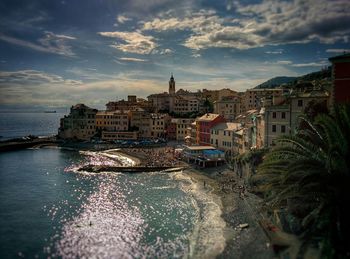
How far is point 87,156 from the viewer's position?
100688 millimetres

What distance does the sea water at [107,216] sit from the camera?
35188 millimetres

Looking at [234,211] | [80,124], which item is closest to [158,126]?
[80,124]

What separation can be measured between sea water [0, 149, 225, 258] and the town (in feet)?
52.0

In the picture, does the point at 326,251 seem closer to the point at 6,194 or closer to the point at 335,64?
the point at 335,64

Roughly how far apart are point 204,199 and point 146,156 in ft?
138

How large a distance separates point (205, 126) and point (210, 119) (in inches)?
103

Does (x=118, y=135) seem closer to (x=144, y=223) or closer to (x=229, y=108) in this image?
(x=229, y=108)

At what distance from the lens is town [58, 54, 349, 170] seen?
5262cm

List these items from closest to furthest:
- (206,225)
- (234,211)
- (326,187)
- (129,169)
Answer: (326,187) < (206,225) < (234,211) < (129,169)

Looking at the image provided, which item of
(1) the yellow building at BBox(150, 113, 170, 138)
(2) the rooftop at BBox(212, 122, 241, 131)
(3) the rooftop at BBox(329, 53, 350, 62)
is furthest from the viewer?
(1) the yellow building at BBox(150, 113, 170, 138)

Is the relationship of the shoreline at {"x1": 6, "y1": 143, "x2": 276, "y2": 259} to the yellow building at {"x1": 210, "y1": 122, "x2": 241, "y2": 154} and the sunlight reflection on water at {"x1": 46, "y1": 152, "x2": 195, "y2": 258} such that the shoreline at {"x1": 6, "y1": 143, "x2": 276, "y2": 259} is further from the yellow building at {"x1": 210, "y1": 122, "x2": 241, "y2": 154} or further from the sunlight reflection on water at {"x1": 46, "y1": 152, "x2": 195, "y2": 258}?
the yellow building at {"x1": 210, "y1": 122, "x2": 241, "y2": 154}

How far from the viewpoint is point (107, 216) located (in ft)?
151

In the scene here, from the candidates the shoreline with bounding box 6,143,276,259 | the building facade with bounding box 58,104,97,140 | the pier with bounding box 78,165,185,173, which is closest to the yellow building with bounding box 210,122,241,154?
the shoreline with bounding box 6,143,276,259

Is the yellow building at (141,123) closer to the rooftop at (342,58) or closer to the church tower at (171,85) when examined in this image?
the church tower at (171,85)
